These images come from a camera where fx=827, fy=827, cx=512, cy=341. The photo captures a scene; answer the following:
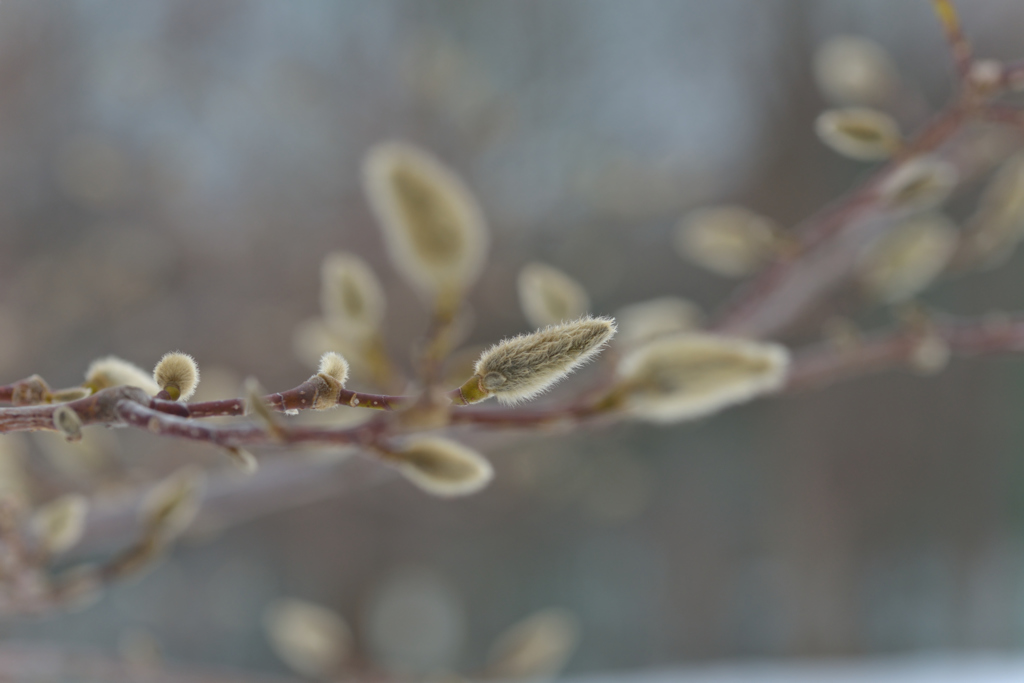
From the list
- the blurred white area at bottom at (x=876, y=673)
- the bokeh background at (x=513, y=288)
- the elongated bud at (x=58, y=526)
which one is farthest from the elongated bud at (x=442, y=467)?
the blurred white area at bottom at (x=876, y=673)

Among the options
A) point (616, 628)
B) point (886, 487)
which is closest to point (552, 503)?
point (616, 628)

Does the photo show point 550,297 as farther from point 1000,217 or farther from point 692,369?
point 1000,217

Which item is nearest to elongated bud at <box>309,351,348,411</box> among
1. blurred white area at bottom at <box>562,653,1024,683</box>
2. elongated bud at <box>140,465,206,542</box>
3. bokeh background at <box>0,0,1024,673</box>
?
elongated bud at <box>140,465,206,542</box>

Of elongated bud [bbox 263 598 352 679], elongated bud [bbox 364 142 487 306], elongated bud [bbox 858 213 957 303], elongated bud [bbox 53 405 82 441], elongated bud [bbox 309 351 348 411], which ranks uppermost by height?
elongated bud [bbox 858 213 957 303]

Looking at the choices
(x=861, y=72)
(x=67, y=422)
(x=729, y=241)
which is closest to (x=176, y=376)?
(x=67, y=422)

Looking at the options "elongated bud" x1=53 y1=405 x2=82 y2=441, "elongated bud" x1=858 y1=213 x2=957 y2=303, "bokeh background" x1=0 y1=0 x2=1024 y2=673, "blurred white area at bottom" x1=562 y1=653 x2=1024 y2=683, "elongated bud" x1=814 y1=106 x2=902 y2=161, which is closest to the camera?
"elongated bud" x1=53 y1=405 x2=82 y2=441

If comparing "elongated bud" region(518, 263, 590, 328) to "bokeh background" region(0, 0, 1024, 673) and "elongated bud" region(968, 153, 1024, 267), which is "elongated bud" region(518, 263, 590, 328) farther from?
"bokeh background" region(0, 0, 1024, 673)
